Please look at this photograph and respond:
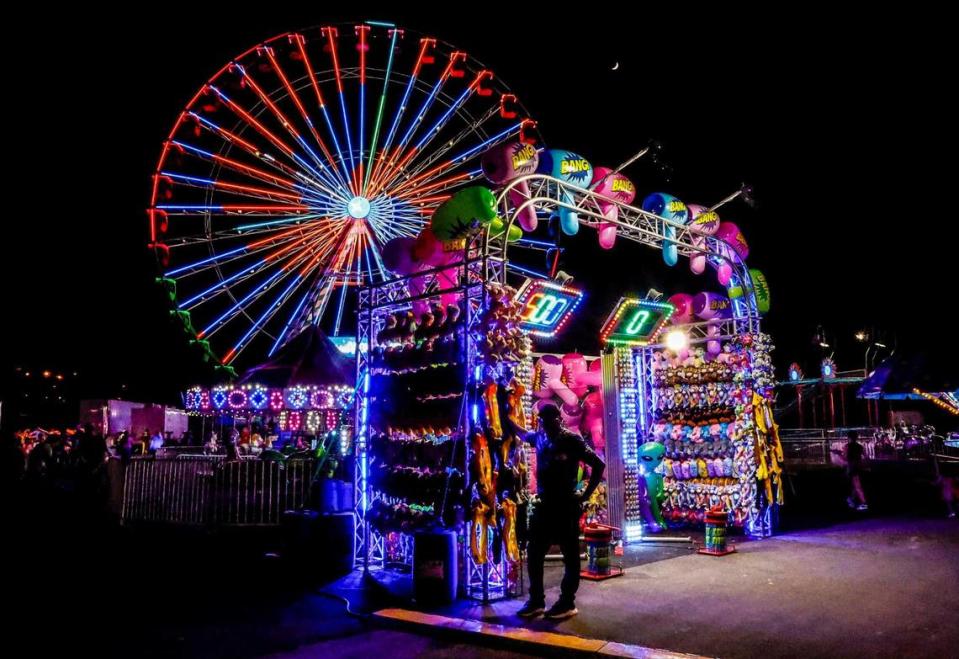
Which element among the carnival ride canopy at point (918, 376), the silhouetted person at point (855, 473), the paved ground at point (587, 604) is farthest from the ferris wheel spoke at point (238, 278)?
the carnival ride canopy at point (918, 376)

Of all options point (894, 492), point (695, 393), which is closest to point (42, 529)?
point (695, 393)

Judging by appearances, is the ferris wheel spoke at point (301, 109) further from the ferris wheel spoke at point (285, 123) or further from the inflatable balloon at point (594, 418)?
the inflatable balloon at point (594, 418)

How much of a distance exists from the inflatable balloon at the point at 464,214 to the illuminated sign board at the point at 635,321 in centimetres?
387

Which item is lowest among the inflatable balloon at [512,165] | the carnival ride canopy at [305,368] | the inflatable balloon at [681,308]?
the carnival ride canopy at [305,368]

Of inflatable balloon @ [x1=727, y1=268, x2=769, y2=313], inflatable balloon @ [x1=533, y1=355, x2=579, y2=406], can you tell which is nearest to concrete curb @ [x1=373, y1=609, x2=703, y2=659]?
inflatable balloon @ [x1=533, y1=355, x2=579, y2=406]

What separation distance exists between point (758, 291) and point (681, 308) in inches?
50.2

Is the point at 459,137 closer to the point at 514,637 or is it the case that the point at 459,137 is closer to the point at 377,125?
the point at 377,125

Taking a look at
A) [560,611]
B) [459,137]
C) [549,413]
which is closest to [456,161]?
[459,137]

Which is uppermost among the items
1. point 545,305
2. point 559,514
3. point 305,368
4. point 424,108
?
point 424,108

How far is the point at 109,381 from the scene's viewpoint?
49938mm

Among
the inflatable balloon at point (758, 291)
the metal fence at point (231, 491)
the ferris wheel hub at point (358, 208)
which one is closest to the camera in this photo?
the metal fence at point (231, 491)

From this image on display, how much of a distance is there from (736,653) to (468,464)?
2871mm

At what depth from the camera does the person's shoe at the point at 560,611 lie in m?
5.79

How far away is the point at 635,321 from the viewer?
1077 centimetres
